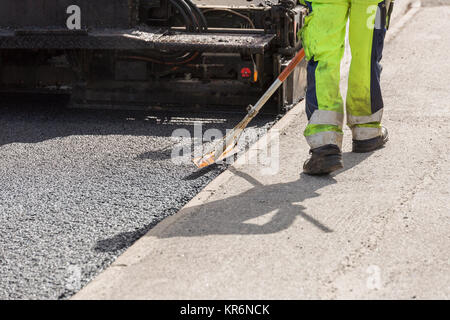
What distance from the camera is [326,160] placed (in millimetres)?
5324

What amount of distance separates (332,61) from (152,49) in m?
2.19

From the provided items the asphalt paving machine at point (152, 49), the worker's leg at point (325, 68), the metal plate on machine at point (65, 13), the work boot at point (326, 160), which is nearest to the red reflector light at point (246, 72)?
the asphalt paving machine at point (152, 49)

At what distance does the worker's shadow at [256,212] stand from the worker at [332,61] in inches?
7.6

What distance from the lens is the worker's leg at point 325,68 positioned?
5406 mm

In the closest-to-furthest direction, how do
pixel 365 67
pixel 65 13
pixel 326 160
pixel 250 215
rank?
1. pixel 250 215
2. pixel 326 160
3. pixel 365 67
4. pixel 65 13

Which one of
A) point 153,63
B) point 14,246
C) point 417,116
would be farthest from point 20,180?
point 417,116

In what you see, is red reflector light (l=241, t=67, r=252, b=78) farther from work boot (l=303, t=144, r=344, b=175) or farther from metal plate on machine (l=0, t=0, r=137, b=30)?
work boot (l=303, t=144, r=344, b=175)

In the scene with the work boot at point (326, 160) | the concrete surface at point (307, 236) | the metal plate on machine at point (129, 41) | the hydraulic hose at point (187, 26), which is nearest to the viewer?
the concrete surface at point (307, 236)

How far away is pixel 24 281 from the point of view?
12.8 ft

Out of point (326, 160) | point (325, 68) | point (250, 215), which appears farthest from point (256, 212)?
point (325, 68)

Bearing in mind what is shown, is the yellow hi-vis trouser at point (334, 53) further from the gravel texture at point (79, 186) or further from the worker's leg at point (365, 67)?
the gravel texture at point (79, 186)

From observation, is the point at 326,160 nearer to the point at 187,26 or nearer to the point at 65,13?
the point at 187,26

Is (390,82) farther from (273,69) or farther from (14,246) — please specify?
(14,246)

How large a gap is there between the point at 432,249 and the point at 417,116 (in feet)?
9.94
